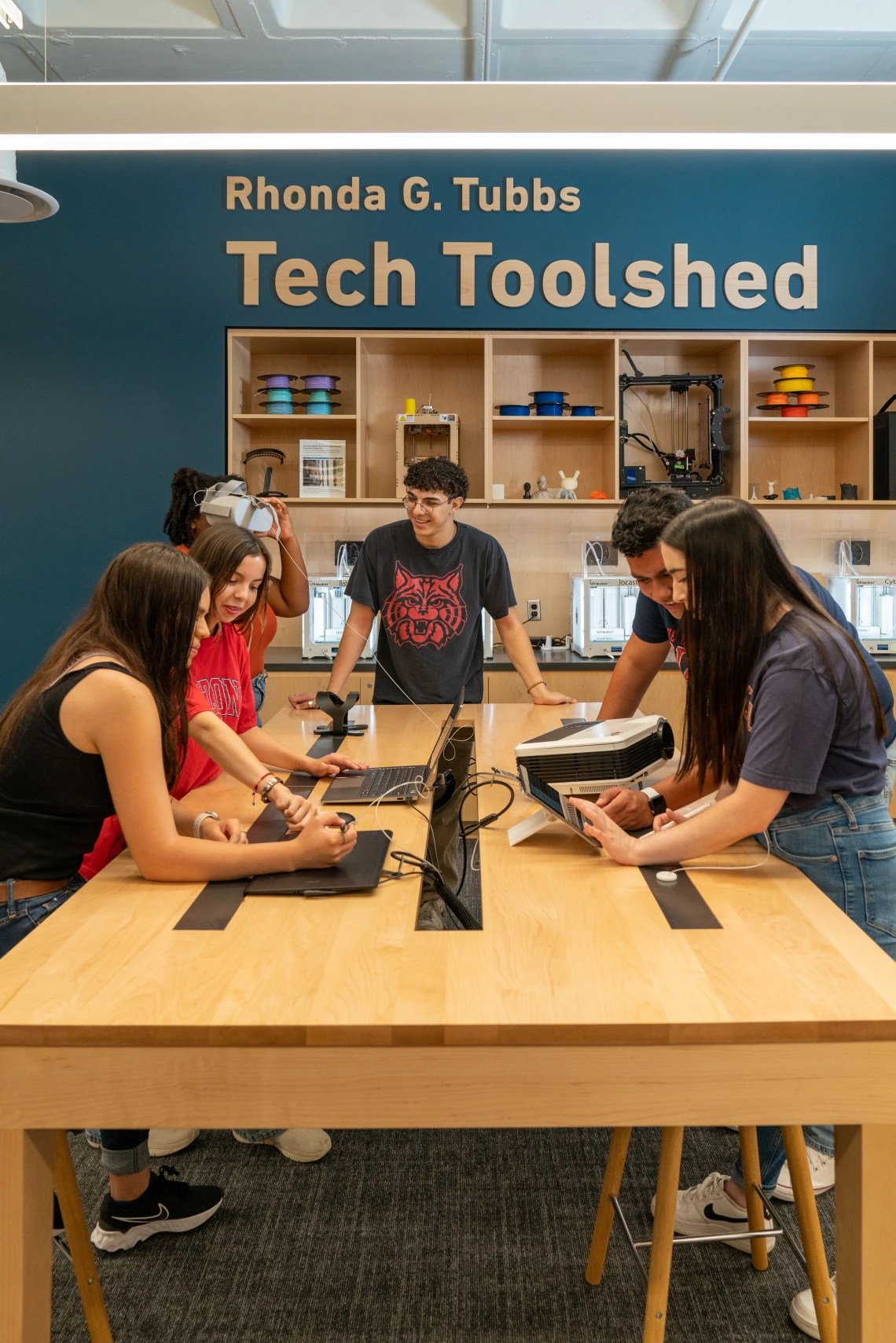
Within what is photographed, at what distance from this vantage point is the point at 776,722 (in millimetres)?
1485

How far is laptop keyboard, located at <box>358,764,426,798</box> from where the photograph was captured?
2.13 meters

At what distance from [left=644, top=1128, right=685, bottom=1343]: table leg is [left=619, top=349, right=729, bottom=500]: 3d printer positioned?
358 centimetres

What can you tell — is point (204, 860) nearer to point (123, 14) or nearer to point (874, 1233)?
point (874, 1233)

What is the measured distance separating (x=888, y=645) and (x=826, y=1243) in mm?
3214

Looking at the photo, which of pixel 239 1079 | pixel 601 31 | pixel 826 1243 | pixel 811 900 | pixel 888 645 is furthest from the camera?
pixel 888 645

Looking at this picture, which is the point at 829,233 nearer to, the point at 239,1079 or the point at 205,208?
the point at 205,208

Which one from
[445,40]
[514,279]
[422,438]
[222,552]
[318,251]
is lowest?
[222,552]

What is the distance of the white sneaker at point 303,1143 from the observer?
2143mm

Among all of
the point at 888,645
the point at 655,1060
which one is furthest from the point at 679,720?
the point at 655,1060

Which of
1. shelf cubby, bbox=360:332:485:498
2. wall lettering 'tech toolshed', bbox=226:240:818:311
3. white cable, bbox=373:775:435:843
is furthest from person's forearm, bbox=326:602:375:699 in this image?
wall lettering 'tech toolshed', bbox=226:240:818:311

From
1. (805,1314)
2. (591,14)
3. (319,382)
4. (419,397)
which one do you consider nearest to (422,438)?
(419,397)

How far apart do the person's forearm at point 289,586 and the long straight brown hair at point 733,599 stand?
6.95 feet

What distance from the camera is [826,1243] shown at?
6.08 ft

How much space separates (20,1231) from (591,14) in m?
4.53
